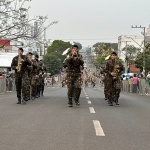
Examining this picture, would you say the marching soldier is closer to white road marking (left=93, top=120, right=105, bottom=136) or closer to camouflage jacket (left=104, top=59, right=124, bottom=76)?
camouflage jacket (left=104, top=59, right=124, bottom=76)

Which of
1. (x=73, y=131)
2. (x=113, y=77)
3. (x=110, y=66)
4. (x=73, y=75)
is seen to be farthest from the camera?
(x=110, y=66)

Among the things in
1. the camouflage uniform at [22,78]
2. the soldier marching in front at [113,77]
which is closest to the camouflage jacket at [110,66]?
the soldier marching in front at [113,77]

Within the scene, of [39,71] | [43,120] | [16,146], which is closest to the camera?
[16,146]

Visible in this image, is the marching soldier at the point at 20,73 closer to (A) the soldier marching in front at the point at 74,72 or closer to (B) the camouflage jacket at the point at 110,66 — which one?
(A) the soldier marching in front at the point at 74,72

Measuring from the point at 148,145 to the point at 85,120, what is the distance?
289 cm

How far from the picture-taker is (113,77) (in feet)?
48.3

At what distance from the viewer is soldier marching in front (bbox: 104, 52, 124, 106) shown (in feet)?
48.1

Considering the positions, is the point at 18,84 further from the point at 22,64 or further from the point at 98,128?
the point at 98,128

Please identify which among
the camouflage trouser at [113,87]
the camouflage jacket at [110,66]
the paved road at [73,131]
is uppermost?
the camouflage jacket at [110,66]

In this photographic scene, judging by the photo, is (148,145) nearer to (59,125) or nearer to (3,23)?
(59,125)

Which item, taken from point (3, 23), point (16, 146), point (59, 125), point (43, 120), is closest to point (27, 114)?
point (43, 120)

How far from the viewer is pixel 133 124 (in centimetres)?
912

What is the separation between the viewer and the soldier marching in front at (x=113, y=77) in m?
14.7

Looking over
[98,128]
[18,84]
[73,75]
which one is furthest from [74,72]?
[98,128]
